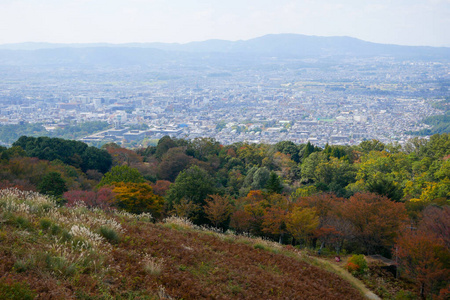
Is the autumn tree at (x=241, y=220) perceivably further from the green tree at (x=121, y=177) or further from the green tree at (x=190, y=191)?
the green tree at (x=121, y=177)

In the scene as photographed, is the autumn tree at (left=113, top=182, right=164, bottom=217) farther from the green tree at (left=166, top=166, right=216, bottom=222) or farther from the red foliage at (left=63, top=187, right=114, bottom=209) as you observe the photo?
the green tree at (left=166, top=166, right=216, bottom=222)

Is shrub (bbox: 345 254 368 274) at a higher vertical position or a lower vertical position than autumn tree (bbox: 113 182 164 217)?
lower

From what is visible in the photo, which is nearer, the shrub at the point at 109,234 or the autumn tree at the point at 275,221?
the shrub at the point at 109,234

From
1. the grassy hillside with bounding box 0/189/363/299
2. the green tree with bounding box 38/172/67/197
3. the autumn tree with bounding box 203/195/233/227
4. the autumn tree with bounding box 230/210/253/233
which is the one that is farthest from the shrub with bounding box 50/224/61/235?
the green tree with bounding box 38/172/67/197

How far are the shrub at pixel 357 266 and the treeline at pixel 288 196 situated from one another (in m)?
1.35

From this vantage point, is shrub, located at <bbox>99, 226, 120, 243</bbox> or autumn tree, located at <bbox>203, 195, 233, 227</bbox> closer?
shrub, located at <bbox>99, 226, 120, 243</bbox>

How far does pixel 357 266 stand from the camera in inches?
501

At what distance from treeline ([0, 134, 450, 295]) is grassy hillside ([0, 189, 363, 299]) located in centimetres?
546

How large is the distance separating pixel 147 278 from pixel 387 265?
1212 centimetres

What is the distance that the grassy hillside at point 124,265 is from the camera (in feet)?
15.0

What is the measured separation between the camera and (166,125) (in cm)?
10712

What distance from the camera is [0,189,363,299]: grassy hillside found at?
15.0 ft

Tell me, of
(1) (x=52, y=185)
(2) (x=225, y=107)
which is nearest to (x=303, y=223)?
(1) (x=52, y=185)

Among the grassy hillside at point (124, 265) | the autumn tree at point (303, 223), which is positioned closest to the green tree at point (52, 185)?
the grassy hillside at point (124, 265)
